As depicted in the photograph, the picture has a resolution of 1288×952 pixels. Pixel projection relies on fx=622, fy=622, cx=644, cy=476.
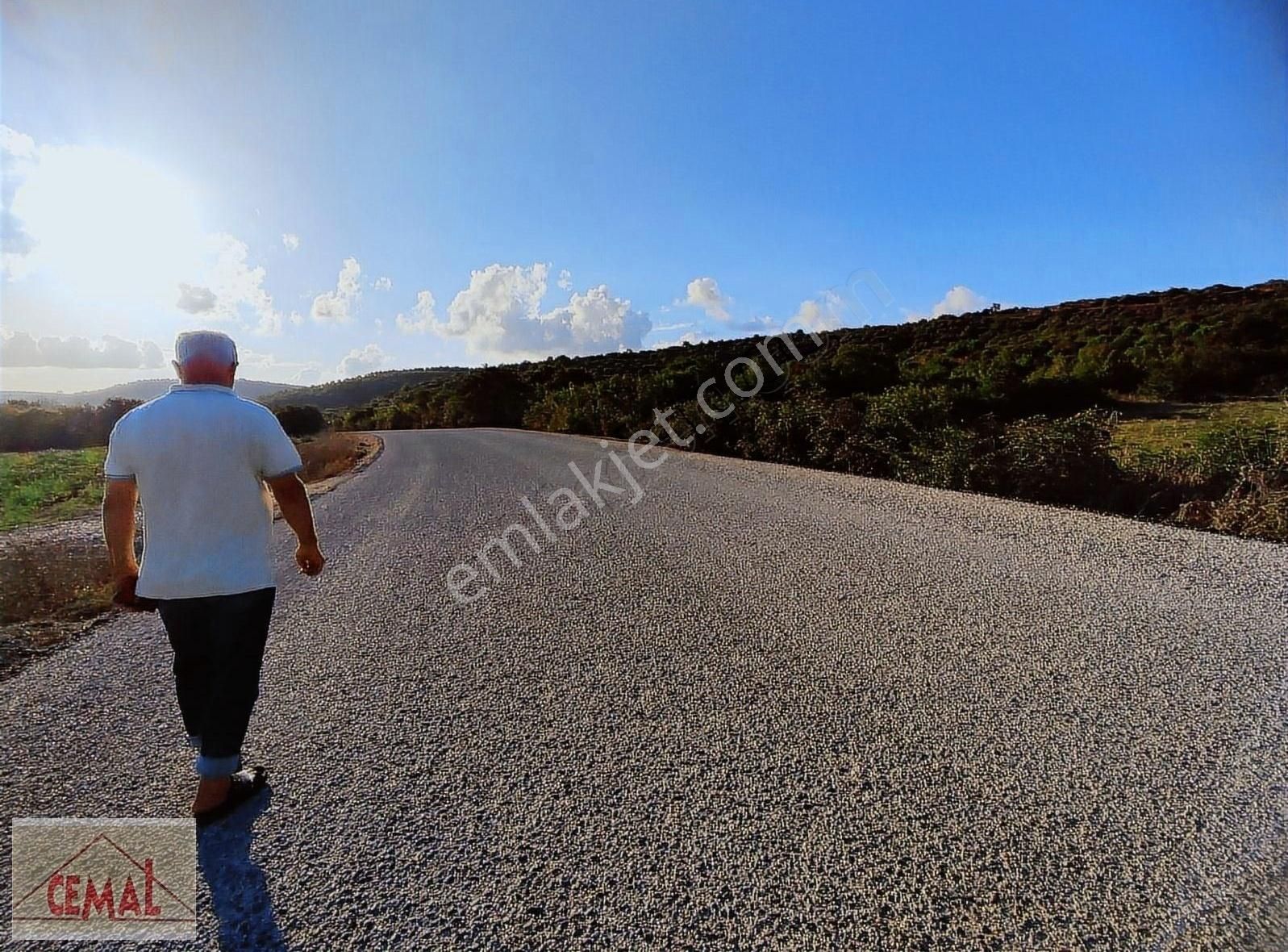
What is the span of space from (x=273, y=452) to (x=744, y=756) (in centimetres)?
202

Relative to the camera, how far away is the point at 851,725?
259 cm

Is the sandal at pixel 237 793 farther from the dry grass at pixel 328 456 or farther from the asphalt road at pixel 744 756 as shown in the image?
the dry grass at pixel 328 456

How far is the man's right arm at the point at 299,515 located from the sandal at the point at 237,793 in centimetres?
76

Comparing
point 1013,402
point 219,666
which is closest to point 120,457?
point 219,666

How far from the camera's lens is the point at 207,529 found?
2.01 m

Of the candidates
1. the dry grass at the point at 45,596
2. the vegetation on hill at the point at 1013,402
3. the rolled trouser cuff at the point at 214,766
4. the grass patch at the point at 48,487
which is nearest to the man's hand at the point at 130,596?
the rolled trouser cuff at the point at 214,766

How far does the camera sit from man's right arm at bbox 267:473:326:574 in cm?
212

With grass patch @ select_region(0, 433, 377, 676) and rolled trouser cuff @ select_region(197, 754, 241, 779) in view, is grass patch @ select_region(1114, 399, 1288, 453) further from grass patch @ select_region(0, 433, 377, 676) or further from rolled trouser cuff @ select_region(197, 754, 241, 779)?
grass patch @ select_region(0, 433, 377, 676)

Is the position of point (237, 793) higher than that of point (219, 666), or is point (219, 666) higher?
point (219, 666)

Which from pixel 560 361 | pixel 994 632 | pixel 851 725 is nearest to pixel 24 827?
pixel 851 725

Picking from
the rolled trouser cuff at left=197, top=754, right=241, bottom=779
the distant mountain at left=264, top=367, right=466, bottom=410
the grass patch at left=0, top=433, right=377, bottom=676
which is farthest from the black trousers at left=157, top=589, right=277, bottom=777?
the distant mountain at left=264, top=367, right=466, bottom=410

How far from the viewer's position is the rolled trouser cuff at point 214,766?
214cm

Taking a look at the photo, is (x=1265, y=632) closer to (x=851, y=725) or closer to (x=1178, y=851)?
(x=1178, y=851)

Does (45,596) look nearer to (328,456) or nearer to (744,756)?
(744,756)
